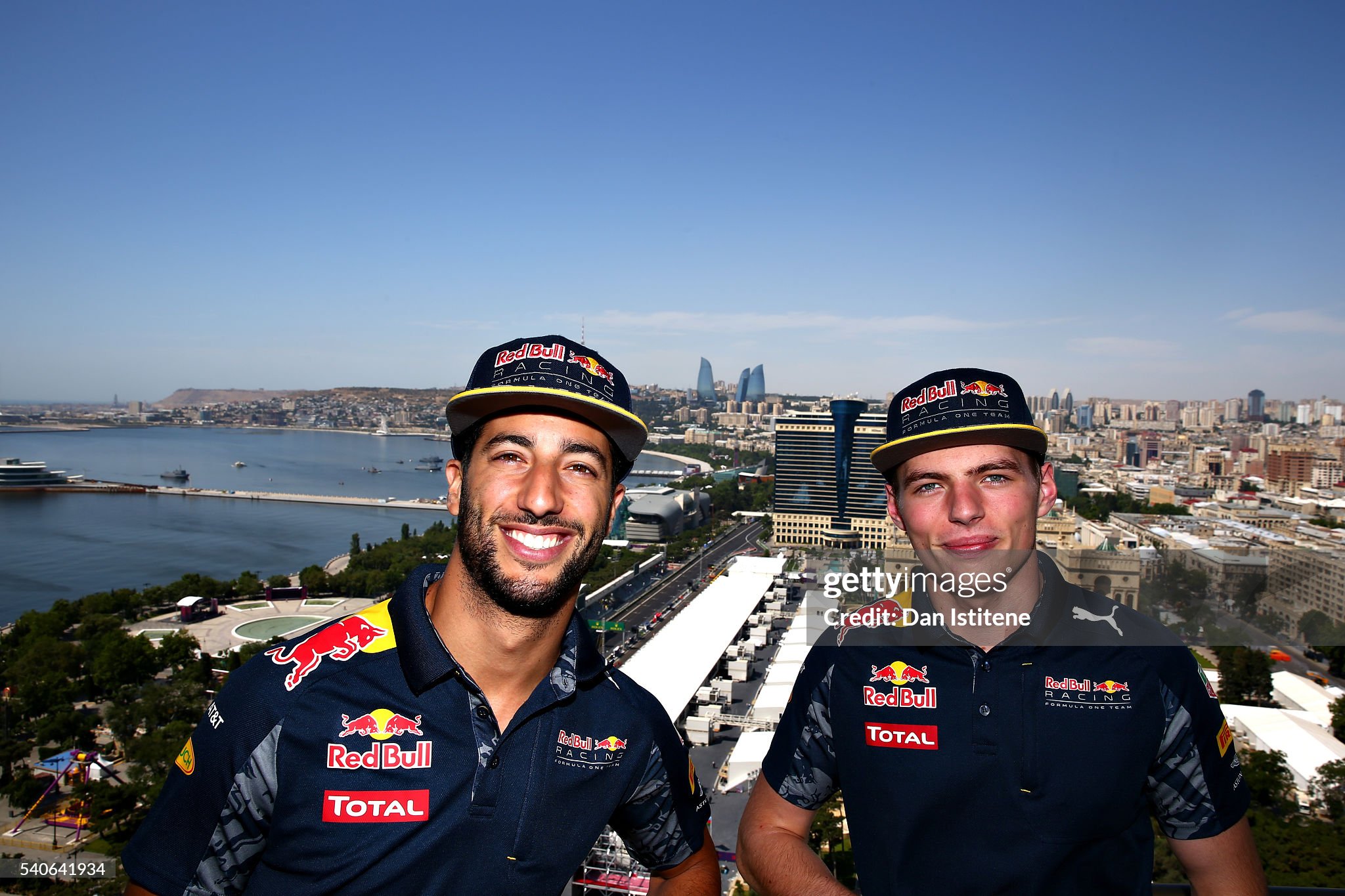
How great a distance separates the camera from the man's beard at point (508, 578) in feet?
1.88

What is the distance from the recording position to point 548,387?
581 mm

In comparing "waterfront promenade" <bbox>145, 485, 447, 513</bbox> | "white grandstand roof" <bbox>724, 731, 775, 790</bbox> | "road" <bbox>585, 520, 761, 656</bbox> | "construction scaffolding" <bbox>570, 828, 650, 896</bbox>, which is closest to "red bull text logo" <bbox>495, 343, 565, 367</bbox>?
"construction scaffolding" <bbox>570, 828, 650, 896</bbox>

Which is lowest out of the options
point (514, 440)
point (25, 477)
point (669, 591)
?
point (669, 591)

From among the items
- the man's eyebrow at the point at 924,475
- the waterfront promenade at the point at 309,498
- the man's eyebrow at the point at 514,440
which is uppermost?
the man's eyebrow at the point at 514,440

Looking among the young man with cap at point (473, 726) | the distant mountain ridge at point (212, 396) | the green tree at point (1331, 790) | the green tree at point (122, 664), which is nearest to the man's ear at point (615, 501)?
the young man with cap at point (473, 726)

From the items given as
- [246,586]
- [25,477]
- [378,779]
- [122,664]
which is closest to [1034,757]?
[378,779]

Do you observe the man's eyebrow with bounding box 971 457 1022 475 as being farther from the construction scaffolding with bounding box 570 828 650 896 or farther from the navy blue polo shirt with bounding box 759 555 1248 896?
the construction scaffolding with bounding box 570 828 650 896

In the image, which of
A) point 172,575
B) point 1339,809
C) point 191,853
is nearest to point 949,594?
point 191,853

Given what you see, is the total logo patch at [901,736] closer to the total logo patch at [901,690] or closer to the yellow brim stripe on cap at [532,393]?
the total logo patch at [901,690]

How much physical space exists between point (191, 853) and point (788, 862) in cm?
46

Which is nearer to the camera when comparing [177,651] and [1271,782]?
[1271,782]

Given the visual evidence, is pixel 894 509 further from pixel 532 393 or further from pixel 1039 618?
pixel 532 393

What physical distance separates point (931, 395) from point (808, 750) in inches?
13.3

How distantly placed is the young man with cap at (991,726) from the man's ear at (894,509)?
18 mm
